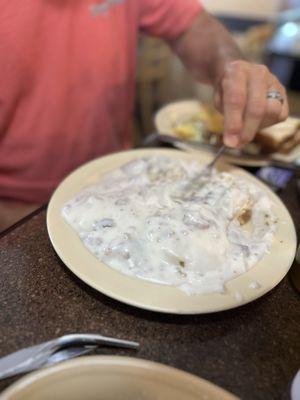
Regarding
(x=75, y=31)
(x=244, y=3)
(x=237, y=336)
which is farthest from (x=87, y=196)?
(x=244, y=3)

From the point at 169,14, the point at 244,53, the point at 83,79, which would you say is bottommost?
the point at 244,53

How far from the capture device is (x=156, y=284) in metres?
0.58

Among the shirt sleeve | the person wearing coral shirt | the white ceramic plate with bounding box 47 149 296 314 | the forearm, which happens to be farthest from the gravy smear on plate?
the shirt sleeve

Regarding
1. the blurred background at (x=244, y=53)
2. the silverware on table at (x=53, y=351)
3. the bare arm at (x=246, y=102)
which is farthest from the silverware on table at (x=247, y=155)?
the blurred background at (x=244, y=53)

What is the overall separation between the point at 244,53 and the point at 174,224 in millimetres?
1655

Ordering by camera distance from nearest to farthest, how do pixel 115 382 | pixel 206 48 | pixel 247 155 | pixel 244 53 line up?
pixel 115 382, pixel 247 155, pixel 206 48, pixel 244 53

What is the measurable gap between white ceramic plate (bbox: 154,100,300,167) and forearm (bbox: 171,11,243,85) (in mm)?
102

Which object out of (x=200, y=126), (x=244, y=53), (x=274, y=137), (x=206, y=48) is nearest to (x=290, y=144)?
(x=274, y=137)

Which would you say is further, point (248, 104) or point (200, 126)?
point (200, 126)

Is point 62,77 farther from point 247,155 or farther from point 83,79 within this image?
point 247,155

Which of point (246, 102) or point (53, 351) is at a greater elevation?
point (246, 102)

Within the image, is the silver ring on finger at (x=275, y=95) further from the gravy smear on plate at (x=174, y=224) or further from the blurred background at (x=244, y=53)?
the blurred background at (x=244, y=53)

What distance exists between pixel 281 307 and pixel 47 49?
77cm

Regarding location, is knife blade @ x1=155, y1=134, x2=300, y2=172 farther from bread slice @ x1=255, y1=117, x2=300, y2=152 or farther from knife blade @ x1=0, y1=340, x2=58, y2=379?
knife blade @ x1=0, y1=340, x2=58, y2=379
